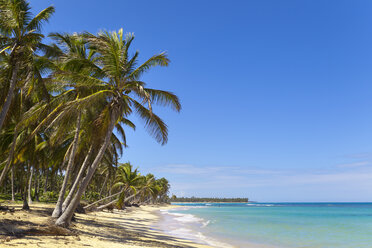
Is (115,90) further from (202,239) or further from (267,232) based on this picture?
(267,232)

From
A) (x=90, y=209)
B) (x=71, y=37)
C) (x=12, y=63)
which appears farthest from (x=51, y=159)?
(x=12, y=63)

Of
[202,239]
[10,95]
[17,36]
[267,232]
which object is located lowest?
[267,232]

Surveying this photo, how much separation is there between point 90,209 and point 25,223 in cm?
1808

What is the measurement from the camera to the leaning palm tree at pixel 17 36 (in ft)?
35.2

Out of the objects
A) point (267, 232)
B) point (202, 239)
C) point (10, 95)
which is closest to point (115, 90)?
point (10, 95)

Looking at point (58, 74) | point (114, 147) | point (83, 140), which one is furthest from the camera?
point (114, 147)

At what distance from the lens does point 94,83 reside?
12.1 meters

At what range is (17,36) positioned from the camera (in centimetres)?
1116

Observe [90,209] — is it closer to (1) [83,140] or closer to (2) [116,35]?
(1) [83,140]

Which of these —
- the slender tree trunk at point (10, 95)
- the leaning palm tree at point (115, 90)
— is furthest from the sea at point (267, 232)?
the slender tree trunk at point (10, 95)

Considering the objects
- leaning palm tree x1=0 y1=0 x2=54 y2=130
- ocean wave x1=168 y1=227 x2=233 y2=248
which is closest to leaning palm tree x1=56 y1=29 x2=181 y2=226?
leaning palm tree x1=0 y1=0 x2=54 y2=130

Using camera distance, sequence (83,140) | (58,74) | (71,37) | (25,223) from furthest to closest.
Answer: (83,140), (71,37), (58,74), (25,223)

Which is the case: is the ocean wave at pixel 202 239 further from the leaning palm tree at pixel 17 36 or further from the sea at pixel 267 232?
the leaning palm tree at pixel 17 36

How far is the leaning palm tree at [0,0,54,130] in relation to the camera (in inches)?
422
